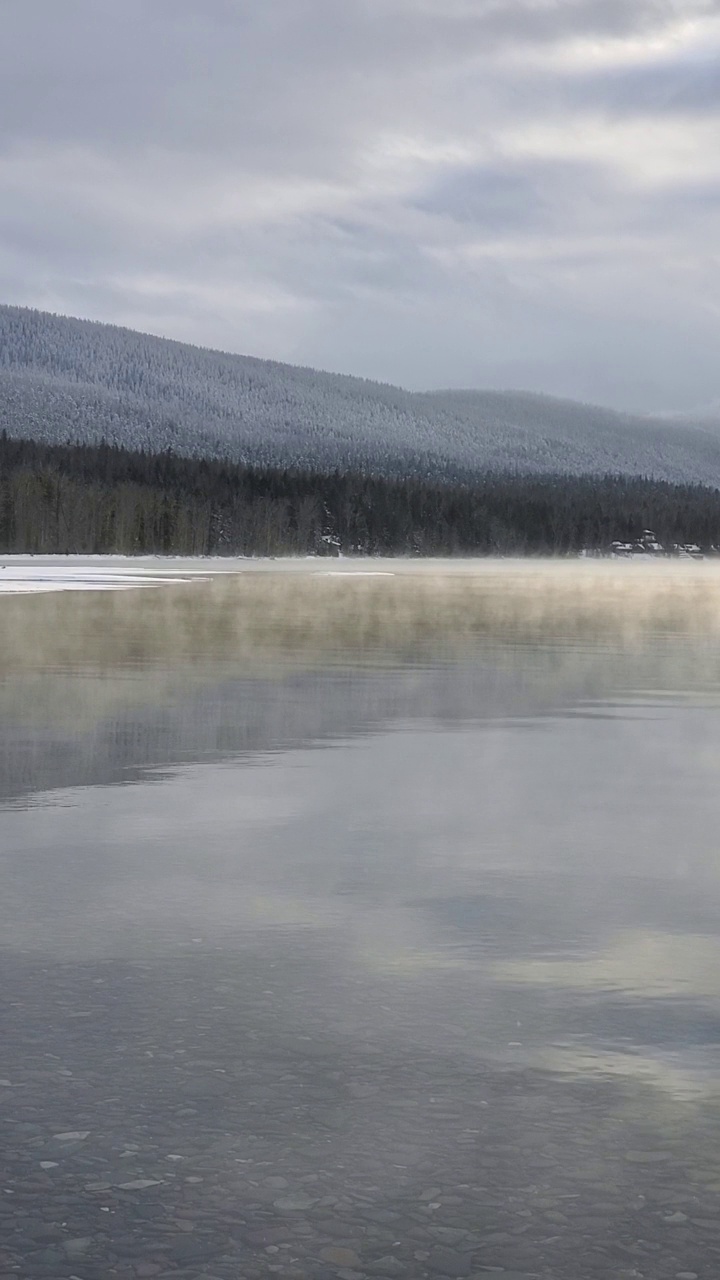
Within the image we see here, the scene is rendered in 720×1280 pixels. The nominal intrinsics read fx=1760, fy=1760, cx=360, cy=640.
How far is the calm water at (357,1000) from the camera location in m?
5.14

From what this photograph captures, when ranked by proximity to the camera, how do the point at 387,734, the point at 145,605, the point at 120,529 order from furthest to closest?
the point at 120,529 < the point at 145,605 < the point at 387,734

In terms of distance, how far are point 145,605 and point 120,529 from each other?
114m

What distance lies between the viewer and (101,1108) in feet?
20.0

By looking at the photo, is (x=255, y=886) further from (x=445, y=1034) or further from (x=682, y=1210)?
(x=682, y=1210)

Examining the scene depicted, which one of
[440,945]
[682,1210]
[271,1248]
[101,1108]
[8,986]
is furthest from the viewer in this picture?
[440,945]

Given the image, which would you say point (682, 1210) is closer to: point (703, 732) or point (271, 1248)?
point (271, 1248)

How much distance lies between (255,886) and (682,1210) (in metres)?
5.35

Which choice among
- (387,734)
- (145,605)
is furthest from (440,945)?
(145,605)

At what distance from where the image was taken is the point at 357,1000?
25.3 ft

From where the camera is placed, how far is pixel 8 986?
7809 mm

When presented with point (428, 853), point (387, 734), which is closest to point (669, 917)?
point (428, 853)

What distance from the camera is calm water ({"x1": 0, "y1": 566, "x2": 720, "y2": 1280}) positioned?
514 centimetres

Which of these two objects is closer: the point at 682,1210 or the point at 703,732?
the point at 682,1210

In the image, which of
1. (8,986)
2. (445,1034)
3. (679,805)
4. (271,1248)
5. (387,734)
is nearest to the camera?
(271,1248)
